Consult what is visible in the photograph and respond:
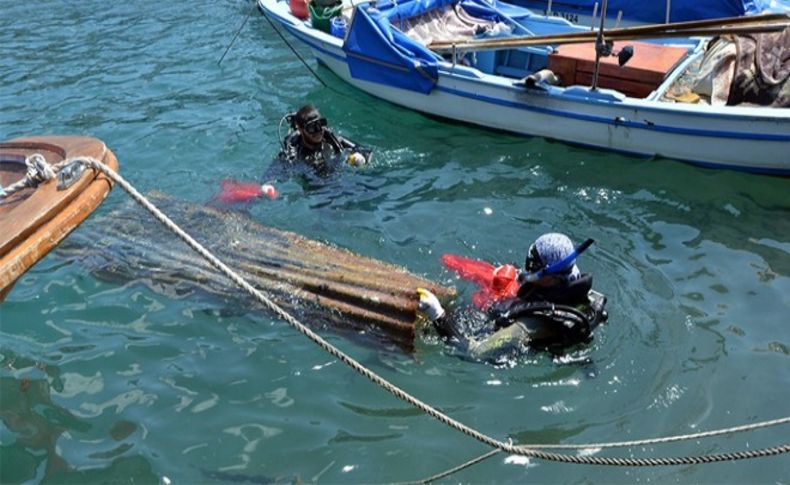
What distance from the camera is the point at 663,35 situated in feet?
24.5

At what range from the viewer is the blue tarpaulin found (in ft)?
30.4

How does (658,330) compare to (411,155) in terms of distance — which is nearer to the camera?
(658,330)

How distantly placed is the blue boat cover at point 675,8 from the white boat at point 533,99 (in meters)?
1.13

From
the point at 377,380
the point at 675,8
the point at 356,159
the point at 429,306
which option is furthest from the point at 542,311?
the point at 675,8

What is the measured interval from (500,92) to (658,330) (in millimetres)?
4172

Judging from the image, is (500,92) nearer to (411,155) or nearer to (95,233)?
(411,155)

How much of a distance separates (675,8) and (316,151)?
633cm

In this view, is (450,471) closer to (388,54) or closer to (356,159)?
(356,159)

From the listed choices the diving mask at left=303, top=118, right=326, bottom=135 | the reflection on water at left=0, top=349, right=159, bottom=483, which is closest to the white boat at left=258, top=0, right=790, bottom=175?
the diving mask at left=303, top=118, right=326, bottom=135

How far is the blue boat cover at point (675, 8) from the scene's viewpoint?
10.1m

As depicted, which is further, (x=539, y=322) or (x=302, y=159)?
(x=302, y=159)

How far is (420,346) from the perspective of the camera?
5.41 m

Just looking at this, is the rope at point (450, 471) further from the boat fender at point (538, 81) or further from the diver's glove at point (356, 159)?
the boat fender at point (538, 81)

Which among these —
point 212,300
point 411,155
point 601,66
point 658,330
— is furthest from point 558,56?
point 212,300
